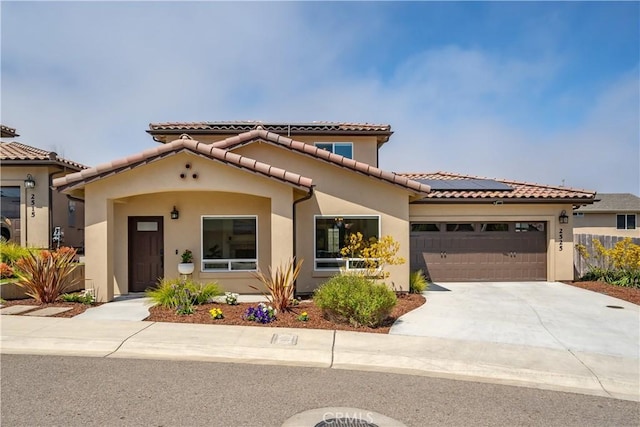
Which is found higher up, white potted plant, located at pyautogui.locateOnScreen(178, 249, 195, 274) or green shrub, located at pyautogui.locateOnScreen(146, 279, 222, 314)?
white potted plant, located at pyautogui.locateOnScreen(178, 249, 195, 274)

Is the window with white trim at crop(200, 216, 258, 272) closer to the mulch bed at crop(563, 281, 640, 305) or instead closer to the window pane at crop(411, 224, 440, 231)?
the window pane at crop(411, 224, 440, 231)

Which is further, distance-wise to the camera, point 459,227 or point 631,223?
point 631,223

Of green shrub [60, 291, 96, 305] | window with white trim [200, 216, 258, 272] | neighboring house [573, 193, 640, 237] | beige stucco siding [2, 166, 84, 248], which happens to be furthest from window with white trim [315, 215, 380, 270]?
neighboring house [573, 193, 640, 237]

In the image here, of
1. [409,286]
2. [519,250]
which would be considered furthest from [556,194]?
[409,286]

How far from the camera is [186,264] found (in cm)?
1251

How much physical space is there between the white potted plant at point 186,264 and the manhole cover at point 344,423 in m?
8.61

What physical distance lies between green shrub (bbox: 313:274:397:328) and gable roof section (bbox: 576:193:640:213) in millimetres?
30307

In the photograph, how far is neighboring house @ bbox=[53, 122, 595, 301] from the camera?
11.4 meters

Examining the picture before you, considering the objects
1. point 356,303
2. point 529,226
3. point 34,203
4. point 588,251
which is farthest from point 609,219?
point 34,203

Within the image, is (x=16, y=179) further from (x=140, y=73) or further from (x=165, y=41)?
(x=165, y=41)

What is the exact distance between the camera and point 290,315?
990cm

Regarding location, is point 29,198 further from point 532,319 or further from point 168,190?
point 532,319

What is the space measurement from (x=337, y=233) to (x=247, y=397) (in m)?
8.09

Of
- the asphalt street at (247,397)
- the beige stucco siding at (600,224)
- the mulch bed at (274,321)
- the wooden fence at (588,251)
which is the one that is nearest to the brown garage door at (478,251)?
the wooden fence at (588,251)
